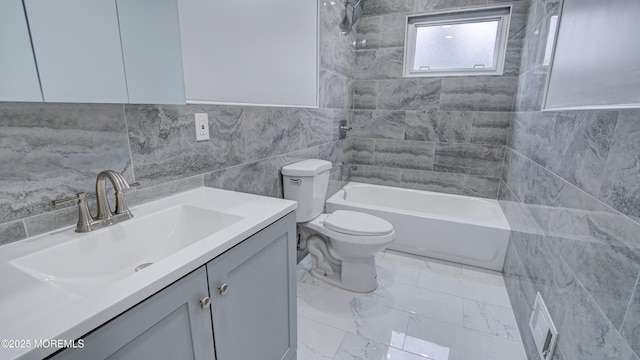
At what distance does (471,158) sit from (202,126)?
8.14 ft

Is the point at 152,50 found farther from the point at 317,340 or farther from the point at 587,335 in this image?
the point at 587,335

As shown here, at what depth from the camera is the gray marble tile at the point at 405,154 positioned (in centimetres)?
286

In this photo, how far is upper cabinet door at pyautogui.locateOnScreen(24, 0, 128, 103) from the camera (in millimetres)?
657

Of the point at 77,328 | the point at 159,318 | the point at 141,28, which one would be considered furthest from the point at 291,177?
the point at 77,328

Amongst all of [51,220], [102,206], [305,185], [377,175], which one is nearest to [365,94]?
[377,175]

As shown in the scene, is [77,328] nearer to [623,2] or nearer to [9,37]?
[9,37]

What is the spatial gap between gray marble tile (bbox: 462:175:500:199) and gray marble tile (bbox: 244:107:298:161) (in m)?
1.83

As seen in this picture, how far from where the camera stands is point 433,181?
2.89 m

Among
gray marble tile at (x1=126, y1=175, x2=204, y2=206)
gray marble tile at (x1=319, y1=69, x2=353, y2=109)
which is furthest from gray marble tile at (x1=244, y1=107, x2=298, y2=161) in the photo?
gray marble tile at (x1=319, y1=69, x2=353, y2=109)

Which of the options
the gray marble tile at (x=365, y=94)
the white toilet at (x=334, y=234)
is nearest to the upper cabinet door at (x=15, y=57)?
the white toilet at (x=334, y=234)

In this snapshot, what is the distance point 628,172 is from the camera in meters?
0.78

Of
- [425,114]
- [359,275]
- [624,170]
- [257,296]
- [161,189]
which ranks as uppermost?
[425,114]

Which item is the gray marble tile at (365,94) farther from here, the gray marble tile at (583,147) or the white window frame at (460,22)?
the gray marble tile at (583,147)

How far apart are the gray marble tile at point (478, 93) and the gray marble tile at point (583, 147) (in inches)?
51.5
